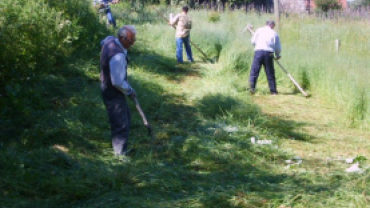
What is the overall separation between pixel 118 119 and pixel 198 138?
1267 mm

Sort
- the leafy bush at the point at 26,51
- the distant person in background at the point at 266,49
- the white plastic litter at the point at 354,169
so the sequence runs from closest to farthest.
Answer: the white plastic litter at the point at 354,169 < the leafy bush at the point at 26,51 < the distant person in background at the point at 266,49

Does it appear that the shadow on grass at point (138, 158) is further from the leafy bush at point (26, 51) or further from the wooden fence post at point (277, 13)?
the wooden fence post at point (277, 13)

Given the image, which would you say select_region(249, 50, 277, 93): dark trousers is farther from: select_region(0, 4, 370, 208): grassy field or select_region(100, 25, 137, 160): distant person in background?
select_region(100, 25, 137, 160): distant person in background

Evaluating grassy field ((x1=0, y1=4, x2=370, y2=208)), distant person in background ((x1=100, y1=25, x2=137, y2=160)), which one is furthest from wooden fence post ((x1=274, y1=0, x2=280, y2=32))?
distant person in background ((x1=100, y1=25, x2=137, y2=160))

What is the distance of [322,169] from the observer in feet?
18.9

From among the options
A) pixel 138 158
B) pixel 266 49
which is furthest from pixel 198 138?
pixel 266 49

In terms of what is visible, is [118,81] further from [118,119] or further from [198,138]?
[198,138]

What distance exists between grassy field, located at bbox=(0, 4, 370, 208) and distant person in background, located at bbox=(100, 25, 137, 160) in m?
0.29

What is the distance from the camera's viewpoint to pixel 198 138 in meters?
6.57

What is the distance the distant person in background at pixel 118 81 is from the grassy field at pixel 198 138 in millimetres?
292

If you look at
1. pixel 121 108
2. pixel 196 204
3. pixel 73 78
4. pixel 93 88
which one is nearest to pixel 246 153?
pixel 121 108

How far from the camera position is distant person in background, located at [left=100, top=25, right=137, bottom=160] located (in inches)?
219

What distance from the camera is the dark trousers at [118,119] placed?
19.0 feet

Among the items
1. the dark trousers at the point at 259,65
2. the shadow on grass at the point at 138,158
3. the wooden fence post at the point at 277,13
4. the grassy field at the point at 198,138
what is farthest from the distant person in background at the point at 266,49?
the wooden fence post at the point at 277,13
